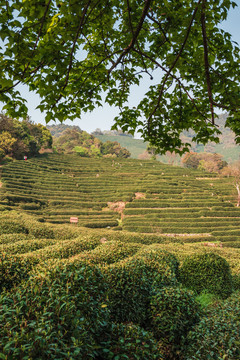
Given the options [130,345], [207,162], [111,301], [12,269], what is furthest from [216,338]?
[207,162]

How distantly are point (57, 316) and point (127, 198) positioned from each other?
34.7m

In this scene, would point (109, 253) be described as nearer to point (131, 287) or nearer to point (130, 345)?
point (131, 287)

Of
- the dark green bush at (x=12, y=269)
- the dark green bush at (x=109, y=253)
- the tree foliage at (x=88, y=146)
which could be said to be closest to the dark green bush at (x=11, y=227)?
the dark green bush at (x=109, y=253)

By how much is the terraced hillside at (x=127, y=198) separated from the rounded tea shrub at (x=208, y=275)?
20.2 m

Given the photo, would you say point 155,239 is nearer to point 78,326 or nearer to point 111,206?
point 78,326

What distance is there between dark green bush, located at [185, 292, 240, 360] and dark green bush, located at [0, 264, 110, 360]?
137 centimetres

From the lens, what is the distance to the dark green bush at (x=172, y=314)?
3.90m

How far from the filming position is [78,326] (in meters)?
2.57

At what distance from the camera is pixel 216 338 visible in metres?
3.41

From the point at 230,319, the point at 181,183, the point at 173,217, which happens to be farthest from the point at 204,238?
the point at 230,319

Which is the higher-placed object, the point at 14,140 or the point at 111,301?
the point at 14,140

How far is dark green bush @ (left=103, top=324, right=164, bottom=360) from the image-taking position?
2844 mm

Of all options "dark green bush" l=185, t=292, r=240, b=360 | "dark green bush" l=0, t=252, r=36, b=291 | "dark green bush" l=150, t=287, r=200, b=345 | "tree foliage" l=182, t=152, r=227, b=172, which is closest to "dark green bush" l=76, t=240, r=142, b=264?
"dark green bush" l=0, t=252, r=36, b=291

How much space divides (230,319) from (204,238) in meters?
23.8
